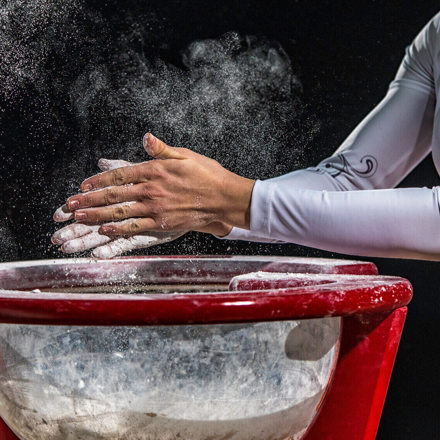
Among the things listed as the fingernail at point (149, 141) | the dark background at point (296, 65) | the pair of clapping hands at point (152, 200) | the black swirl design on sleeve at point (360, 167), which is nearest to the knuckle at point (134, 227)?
the pair of clapping hands at point (152, 200)

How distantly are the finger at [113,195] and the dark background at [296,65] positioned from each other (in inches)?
31.0

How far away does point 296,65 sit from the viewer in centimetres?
169

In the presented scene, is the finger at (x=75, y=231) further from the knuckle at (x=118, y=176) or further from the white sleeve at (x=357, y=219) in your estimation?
the white sleeve at (x=357, y=219)

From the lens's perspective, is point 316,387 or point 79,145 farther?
point 79,145

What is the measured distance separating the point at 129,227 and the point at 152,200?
1.9 inches

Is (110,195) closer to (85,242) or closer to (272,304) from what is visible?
(85,242)

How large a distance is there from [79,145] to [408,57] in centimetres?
84

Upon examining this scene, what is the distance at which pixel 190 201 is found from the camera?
0.85m

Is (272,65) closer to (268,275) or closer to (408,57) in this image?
(408,57)

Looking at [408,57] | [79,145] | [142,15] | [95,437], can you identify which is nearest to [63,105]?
[79,145]

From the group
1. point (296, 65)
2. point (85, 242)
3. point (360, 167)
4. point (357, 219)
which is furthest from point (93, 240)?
point (296, 65)

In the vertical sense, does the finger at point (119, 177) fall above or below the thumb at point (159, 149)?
below

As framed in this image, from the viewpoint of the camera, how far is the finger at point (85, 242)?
0.86m

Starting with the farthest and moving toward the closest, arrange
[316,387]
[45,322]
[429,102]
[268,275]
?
[429,102] < [268,275] < [316,387] < [45,322]
